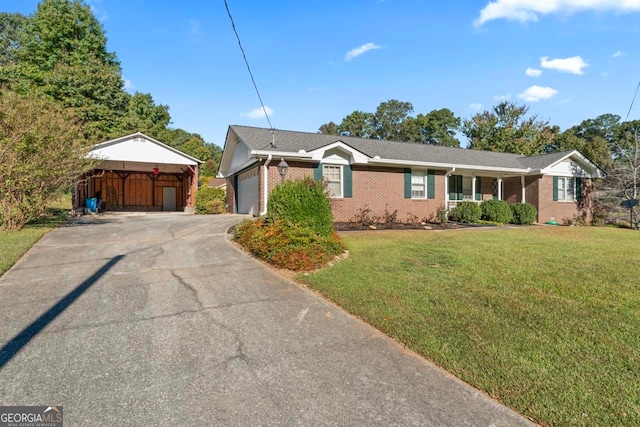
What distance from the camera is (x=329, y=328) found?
3.81 metres

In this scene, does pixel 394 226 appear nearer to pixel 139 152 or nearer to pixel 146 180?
pixel 139 152

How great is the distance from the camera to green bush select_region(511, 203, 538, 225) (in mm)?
16281

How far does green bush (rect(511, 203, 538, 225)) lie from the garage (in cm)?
1248

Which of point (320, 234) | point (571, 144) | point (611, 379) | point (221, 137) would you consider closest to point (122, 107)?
point (221, 137)

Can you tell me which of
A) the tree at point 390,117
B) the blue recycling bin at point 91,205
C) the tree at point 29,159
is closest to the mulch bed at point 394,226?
the tree at point 29,159

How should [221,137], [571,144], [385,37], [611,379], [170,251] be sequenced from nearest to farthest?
[611,379], [170,251], [385,37], [221,137], [571,144]

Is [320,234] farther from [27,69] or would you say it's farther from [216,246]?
[27,69]

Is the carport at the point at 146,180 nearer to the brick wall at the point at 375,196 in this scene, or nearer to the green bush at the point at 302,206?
the brick wall at the point at 375,196

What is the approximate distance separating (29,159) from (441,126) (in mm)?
52562

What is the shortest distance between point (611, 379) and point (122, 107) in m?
31.3

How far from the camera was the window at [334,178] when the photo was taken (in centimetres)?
1358

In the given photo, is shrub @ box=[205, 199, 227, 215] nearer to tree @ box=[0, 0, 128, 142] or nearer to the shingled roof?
the shingled roof

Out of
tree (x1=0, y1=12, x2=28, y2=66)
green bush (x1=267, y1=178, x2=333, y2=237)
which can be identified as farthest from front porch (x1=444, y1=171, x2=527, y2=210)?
tree (x1=0, y1=12, x2=28, y2=66)

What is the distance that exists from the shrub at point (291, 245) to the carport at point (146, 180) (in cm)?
1330
